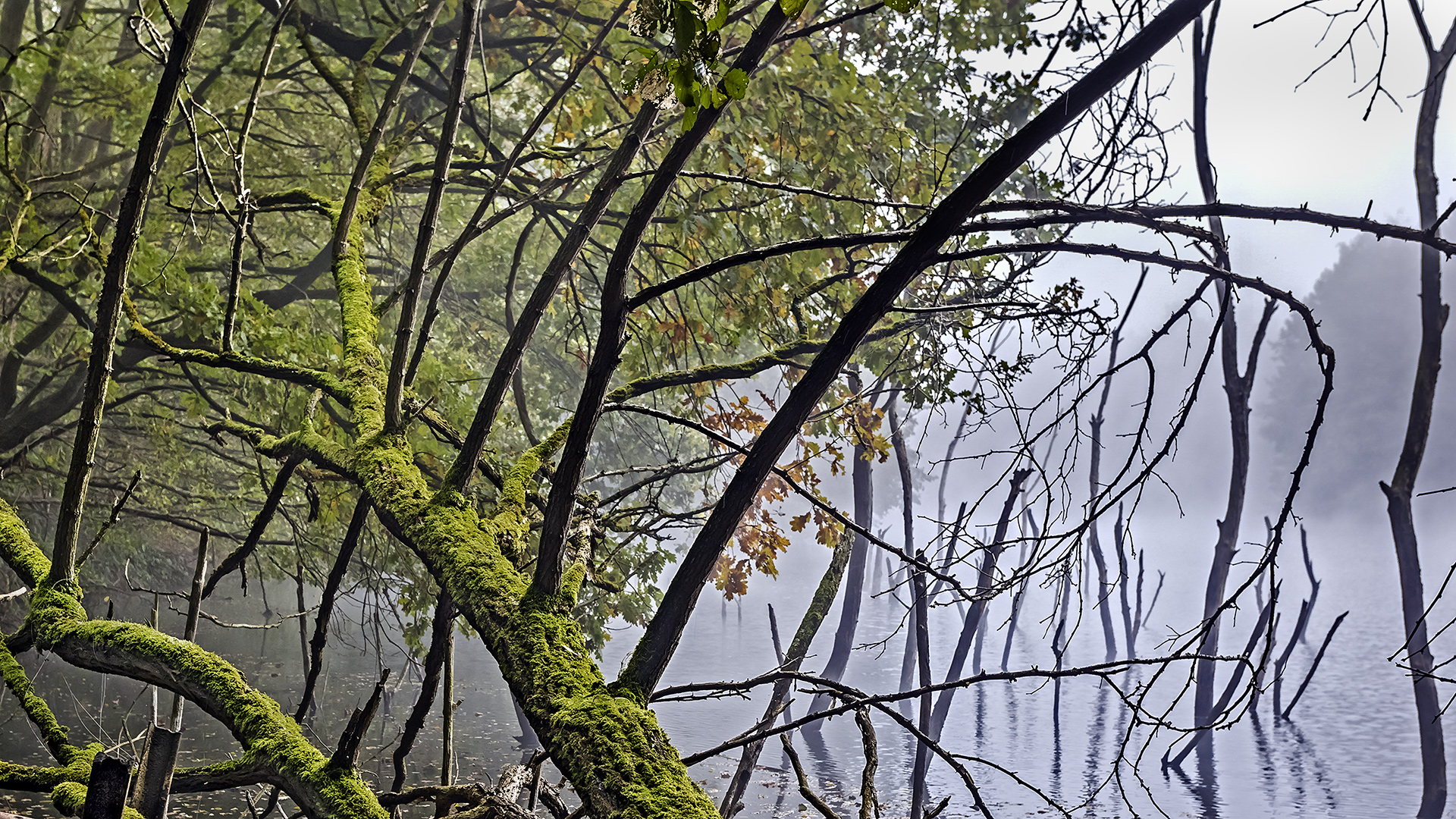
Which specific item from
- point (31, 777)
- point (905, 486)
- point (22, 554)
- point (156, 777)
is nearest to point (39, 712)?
point (31, 777)

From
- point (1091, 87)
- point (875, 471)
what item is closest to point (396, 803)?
point (1091, 87)

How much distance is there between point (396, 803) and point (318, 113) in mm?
5971

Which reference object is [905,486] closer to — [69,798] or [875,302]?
[875,302]

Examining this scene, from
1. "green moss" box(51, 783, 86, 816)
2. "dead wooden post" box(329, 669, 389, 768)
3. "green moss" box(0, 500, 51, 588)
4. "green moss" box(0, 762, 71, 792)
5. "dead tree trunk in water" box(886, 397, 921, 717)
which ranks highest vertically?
"dead tree trunk in water" box(886, 397, 921, 717)

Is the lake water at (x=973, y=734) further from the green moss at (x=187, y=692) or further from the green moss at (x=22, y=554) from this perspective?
the green moss at (x=187, y=692)

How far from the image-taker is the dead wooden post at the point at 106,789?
4.45 ft

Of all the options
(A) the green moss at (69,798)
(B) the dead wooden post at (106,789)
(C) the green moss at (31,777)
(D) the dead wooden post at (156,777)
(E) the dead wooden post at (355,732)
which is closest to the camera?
(B) the dead wooden post at (106,789)

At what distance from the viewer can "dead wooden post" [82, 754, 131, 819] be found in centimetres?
136

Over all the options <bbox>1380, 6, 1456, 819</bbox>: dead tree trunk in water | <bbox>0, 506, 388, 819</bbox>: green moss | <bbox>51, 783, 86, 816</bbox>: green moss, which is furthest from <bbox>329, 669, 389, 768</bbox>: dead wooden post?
<bbox>1380, 6, 1456, 819</bbox>: dead tree trunk in water

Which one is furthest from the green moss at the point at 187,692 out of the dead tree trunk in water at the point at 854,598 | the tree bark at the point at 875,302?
the dead tree trunk in water at the point at 854,598

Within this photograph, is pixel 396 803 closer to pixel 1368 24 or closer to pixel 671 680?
pixel 1368 24

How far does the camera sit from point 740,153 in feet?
16.2

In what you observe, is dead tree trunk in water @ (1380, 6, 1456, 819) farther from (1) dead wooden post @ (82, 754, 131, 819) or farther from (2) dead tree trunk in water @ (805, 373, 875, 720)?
(1) dead wooden post @ (82, 754, 131, 819)

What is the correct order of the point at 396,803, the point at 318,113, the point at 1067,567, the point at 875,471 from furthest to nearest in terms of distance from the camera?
the point at 875,471 < the point at 318,113 < the point at 396,803 < the point at 1067,567
